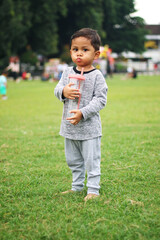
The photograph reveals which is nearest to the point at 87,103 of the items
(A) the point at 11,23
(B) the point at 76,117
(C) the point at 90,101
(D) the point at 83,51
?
(C) the point at 90,101

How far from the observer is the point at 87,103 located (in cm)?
351

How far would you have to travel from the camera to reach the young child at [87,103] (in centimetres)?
341

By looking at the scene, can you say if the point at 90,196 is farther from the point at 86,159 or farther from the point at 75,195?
the point at 86,159

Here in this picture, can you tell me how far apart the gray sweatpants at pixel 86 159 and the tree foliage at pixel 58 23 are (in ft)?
93.4

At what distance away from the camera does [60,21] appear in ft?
144

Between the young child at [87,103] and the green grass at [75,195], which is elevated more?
the young child at [87,103]

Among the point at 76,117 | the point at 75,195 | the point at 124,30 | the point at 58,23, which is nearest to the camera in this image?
the point at 76,117

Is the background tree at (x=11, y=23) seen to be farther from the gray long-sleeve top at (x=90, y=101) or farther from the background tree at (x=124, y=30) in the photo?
the gray long-sleeve top at (x=90, y=101)

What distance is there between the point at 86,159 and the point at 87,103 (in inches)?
21.8

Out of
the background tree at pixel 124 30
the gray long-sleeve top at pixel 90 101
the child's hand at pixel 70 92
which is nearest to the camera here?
the child's hand at pixel 70 92

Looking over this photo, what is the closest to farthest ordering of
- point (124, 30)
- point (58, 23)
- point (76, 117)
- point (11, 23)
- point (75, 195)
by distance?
point (76, 117), point (75, 195), point (11, 23), point (58, 23), point (124, 30)

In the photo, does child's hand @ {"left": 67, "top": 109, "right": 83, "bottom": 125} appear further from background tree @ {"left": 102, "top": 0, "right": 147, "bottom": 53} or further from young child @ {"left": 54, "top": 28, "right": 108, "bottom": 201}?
background tree @ {"left": 102, "top": 0, "right": 147, "bottom": 53}

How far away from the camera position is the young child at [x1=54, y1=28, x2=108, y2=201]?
134 inches

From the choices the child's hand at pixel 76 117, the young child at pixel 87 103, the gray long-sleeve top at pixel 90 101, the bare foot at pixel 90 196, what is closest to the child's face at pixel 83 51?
the young child at pixel 87 103
